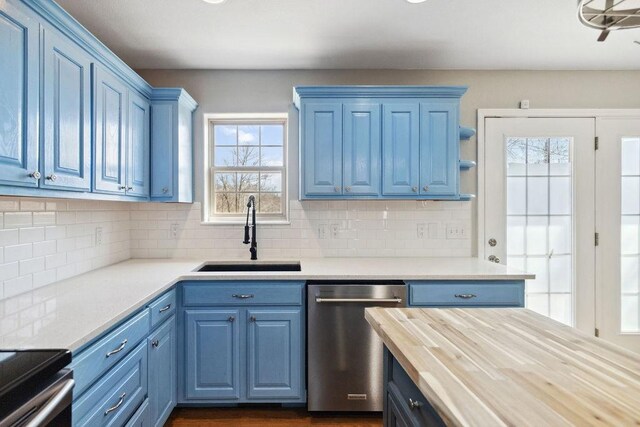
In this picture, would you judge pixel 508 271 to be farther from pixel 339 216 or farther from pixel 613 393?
pixel 613 393

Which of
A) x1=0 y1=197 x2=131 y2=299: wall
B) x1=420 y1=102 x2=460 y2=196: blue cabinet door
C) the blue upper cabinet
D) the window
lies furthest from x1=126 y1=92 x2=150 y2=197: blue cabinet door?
x1=420 y1=102 x2=460 y2=196: blue cabinet door

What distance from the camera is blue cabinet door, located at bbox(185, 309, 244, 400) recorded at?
2.26 metres

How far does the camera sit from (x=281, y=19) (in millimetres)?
2219

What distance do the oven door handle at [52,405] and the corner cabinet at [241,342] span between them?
3.89 feet

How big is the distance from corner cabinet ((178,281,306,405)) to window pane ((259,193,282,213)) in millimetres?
982

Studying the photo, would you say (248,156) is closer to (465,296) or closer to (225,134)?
(225,134)

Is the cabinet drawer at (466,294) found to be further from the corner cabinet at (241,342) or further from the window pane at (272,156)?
the window pane at (272,156)

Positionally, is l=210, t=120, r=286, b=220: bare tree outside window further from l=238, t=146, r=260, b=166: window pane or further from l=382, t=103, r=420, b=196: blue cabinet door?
l=382, t=103, r=420, b=196: blue cabinet door

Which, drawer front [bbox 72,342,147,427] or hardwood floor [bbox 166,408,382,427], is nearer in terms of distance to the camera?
drawer front [bbox 72,342,147,427]

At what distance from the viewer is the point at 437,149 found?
267 centimetres

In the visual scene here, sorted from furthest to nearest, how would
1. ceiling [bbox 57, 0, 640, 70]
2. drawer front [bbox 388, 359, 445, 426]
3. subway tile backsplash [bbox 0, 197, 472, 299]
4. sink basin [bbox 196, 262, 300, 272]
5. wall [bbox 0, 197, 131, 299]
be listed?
subway tile backsplash [bbox 0, 197, 472, 299] → sink basin [bbox 196, 262, 300, 272] → ceiling [bbox 57, 0, 640, 70] → wall [bbox 0, 197, 131, 299] → drawer front [bbox 388, 359, 445, 426]

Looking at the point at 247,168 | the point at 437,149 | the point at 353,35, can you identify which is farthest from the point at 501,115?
the point at 247,168

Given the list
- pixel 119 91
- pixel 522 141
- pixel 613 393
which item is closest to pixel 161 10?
pixel 119 91

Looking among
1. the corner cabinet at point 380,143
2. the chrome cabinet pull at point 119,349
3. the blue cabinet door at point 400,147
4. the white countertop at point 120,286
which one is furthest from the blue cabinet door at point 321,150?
the chrome cabinet pull at point 119,349
